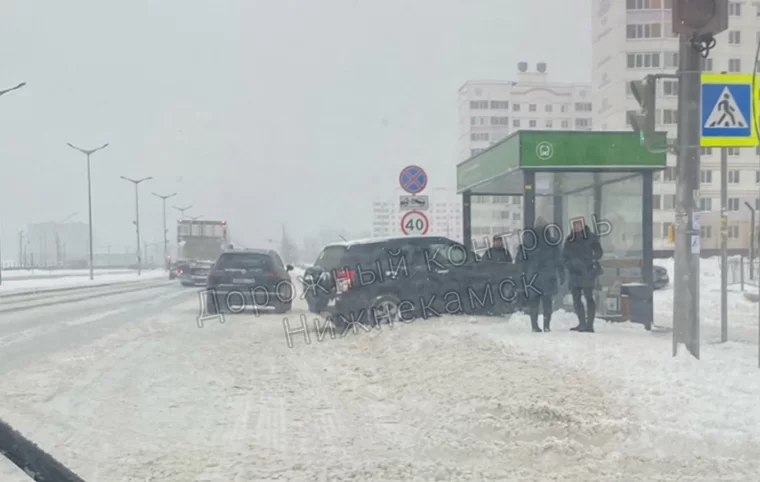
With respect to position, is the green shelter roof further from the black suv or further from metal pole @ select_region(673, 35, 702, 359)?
metal pole @ select_region(673, 35, 702, 359)

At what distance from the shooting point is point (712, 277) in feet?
100

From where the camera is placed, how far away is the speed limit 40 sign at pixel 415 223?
1529 centimetres

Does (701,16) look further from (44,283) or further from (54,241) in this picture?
(54,241)

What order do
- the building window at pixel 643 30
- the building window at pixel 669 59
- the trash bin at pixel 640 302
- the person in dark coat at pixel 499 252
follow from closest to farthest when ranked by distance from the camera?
1. the trash bin at pixel 640 302
2. the person in dark coat at pixel 499 252
3. the building window at pixel 643 30
4. the building window at pixel 669 59

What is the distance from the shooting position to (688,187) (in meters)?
8.16

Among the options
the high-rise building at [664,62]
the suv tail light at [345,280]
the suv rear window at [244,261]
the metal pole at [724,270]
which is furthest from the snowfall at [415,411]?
the high-rise building at [664,62]

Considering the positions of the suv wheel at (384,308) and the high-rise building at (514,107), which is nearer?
the suv wheel at (384,308)

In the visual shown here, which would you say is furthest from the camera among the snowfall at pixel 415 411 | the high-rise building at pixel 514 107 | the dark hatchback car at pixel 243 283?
the high-rise building at pixel 514 107

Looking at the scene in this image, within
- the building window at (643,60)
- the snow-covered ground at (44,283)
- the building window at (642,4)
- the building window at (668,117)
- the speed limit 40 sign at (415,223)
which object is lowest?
the snow-covered ground at (44,283)

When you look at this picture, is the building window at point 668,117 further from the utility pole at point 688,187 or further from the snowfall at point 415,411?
the utility pole at point 688,187

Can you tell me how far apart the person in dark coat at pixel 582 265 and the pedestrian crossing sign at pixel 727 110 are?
3.11m

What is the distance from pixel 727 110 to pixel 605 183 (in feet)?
20.4

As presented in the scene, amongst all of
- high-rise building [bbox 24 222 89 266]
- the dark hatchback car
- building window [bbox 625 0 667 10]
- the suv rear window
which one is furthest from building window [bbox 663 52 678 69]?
high-rise building [bbox 24 222 89 266]

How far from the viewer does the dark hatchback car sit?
1819 centimetres
